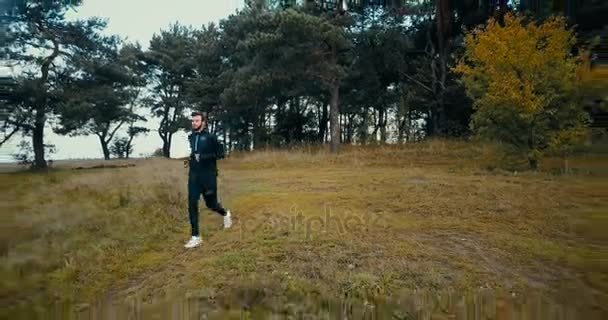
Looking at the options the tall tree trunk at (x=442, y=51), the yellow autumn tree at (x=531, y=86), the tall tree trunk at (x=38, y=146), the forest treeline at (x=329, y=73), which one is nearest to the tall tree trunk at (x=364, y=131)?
the forest treeline at (x=329, y=73)

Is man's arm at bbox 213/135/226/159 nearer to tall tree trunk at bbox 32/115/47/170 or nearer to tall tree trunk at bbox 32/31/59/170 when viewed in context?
tall tree trunk at bbox 32/31/59/170

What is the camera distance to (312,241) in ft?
17.6

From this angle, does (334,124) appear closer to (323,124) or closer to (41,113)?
(323,124)

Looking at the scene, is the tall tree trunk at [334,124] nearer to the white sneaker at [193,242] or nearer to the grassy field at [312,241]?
the grassy field at [312,241]

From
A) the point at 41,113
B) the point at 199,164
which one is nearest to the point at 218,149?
the point at 199,164

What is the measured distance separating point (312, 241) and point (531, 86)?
7709 millimetres

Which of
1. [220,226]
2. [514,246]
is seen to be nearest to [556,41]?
[514,246]

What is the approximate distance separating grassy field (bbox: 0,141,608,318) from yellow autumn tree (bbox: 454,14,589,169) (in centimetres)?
152

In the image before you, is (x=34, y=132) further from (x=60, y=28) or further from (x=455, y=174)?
(x=455, y=174)

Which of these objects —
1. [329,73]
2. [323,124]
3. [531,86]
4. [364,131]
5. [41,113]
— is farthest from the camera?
[323,124]

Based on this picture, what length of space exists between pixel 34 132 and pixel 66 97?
14.6 feet

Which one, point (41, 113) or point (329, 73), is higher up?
Result: point (329, 73)

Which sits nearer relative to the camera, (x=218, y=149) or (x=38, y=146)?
(x=218, y=149)

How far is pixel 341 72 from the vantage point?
21031 mm
